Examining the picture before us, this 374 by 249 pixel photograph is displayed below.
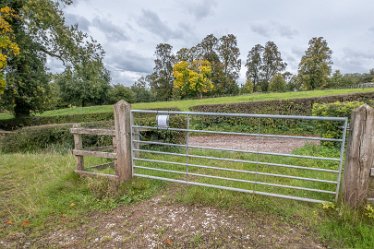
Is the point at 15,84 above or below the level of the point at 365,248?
above

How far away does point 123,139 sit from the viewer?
4.11 meters

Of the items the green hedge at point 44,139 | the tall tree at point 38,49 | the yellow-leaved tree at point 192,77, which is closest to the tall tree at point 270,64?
the yellow-leaved tree at point 192,77

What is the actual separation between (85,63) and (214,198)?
13560mm

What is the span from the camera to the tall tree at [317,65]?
36.0 m

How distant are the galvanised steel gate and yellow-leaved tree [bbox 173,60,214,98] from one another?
24775 millimetres

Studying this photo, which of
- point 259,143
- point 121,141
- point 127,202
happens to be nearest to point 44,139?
point 121,141

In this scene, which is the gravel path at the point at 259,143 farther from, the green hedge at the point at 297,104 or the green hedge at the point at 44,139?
the green hedge at the point at 44,139

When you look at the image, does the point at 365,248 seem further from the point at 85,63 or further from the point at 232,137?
the point at 85,63

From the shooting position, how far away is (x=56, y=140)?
8.41 metres

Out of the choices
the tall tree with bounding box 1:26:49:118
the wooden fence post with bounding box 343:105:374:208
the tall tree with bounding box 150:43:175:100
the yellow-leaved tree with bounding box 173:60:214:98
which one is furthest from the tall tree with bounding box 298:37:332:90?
the wooden fence post with bounding box 343:105:374:208

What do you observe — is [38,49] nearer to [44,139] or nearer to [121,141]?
[44,139]

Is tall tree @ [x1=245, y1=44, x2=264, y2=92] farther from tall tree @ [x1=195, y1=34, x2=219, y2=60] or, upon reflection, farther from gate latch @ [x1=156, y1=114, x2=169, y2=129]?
gate latch @ [x1=156, y1=114, x2=169, y2=129]

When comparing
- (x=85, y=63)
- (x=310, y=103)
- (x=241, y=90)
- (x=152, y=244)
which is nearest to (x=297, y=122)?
(x=310, y=103)

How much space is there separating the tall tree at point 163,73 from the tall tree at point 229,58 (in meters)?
9.92
